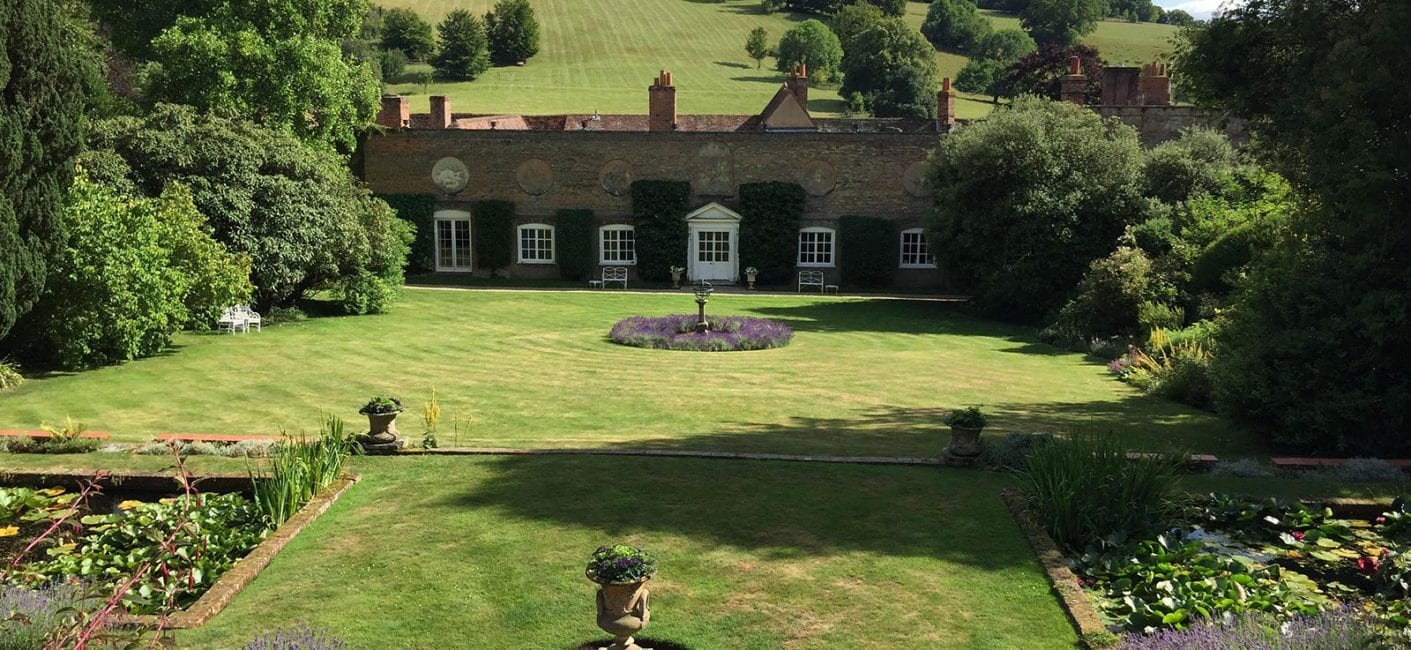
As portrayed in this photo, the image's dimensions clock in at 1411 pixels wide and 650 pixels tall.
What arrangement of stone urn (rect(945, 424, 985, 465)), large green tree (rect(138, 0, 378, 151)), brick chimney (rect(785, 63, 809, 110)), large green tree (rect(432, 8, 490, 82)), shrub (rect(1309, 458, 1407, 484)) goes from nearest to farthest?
1. shrub (rect(1309, 458, 1407, 484))
2. stone urn (rect(945, 424, 985, 465))
3. large green tree (rect(138, 0, 378, 151))
4. brick chimney (rect(785, 63, 809, 110))
5. large green tree (rect(432, 8, 490, 82))

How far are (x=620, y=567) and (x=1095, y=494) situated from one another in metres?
4.08

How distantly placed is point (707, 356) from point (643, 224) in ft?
48.8

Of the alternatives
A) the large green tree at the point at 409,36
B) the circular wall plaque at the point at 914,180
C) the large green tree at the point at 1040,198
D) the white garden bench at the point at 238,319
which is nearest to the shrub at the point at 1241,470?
the large green tree at the point at 1040,198

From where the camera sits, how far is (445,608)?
262 inches

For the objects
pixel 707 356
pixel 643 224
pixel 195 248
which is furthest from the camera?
pixel 643 224

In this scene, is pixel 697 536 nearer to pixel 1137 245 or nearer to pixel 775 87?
pixel 1137 245

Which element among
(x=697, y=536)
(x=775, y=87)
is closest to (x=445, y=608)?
(x=697, y=536)

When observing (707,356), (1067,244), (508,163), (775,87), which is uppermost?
(775,87)

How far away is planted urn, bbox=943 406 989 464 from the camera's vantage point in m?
9.94

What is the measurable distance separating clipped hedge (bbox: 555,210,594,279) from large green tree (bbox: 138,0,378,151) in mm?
7449

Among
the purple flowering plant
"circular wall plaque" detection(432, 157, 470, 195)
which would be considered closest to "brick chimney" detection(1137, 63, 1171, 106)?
"circular wall plaque" detection(432, 157, 470, 195)

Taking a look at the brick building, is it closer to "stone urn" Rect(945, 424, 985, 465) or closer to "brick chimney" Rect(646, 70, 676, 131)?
"brick chimney" Rect(646, 70, 676, 131)

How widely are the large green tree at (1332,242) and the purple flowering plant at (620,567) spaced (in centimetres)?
858

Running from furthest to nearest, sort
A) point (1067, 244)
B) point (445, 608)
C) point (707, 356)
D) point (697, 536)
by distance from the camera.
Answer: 1. point (1067, 244)
2. point (707, 356)
3. point (697, 536)
4. point (445, 608)
